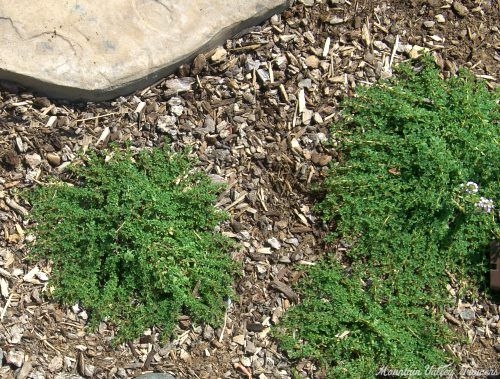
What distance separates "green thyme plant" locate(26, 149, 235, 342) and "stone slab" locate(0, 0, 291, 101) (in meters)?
0.53

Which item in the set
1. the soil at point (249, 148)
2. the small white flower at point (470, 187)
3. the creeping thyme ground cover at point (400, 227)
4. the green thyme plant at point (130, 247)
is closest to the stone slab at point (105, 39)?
the soil at point (249, 148)

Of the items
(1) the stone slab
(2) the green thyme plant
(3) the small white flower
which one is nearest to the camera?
(2) the green thyme plant

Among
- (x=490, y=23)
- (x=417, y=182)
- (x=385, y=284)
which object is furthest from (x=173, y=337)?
(x=490, y=23)

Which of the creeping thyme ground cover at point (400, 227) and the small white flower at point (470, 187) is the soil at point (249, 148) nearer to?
the creeping thyme ground cover at point (400, 227)

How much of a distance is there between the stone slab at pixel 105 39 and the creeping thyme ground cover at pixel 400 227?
1.14 meters

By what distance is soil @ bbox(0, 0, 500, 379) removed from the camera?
418cm

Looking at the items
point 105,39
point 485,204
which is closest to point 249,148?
point 105,39

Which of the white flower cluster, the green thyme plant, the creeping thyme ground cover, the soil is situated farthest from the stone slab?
the white flower cluster

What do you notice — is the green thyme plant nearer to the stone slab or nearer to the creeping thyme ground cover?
Result: the stone slab

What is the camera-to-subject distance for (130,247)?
4.14 meters

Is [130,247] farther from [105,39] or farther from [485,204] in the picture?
[485,204]

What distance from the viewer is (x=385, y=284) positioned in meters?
4.38

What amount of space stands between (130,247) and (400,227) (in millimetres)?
1787

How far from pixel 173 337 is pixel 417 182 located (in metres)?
1.90
